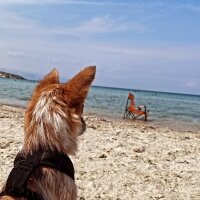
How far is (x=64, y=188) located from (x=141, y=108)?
66.4ft

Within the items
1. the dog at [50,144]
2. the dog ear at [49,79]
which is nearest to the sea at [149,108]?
the dog ear at [49,79]

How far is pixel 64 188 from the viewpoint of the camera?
10.6 ft

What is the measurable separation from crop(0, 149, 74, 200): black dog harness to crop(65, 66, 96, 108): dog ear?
429mm

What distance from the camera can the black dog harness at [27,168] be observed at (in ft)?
9.95

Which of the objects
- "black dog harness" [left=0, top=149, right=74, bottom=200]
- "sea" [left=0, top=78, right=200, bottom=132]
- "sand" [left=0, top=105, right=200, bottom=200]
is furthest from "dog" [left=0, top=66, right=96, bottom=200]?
"sand" [left=0, top=105, right=200, bottom=200]

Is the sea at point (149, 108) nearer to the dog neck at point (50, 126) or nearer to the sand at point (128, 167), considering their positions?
the dog neck at point (50, 126)

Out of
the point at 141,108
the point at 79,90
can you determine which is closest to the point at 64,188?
the point at 79,90

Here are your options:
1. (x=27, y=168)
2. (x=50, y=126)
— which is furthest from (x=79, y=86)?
(x=27, y=168)

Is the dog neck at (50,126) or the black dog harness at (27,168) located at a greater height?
the dog neck at (50,126)

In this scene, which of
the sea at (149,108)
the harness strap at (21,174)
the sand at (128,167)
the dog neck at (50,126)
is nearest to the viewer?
the harness strap at (21,174)

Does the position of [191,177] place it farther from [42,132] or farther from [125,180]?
[42,132]

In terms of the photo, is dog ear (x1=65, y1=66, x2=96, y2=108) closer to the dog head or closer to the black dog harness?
the dog head

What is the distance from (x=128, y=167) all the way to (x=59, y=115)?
4.94m

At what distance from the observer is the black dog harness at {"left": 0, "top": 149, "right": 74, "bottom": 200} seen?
3.03 meters
